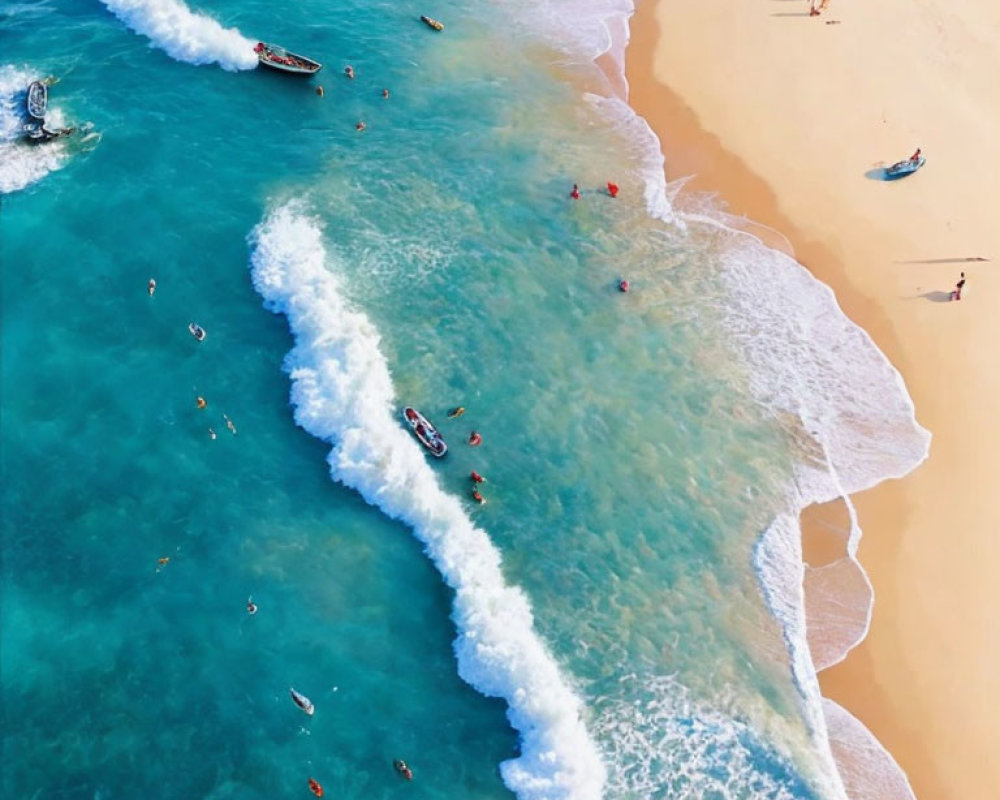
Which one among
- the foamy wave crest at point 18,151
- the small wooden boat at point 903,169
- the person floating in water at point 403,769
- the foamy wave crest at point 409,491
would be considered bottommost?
the person floating in water at point 403,769

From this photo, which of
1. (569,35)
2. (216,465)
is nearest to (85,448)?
(216,465)

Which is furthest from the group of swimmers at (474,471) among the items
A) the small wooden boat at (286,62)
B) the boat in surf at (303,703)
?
the small wooden boat at (286,62)

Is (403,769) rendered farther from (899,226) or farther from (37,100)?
(37,100)

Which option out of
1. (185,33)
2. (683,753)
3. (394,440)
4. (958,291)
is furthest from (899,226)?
(185,33)

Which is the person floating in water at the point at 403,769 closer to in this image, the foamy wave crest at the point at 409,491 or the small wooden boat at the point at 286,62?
the foamy wave crest at the point at 409,491

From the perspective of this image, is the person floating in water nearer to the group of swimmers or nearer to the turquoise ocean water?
the turquoise ocean water

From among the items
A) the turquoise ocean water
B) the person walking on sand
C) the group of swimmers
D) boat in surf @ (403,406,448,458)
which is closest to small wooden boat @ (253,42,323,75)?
the turquoise ocean water

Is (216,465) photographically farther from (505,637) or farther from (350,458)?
(505,637)
